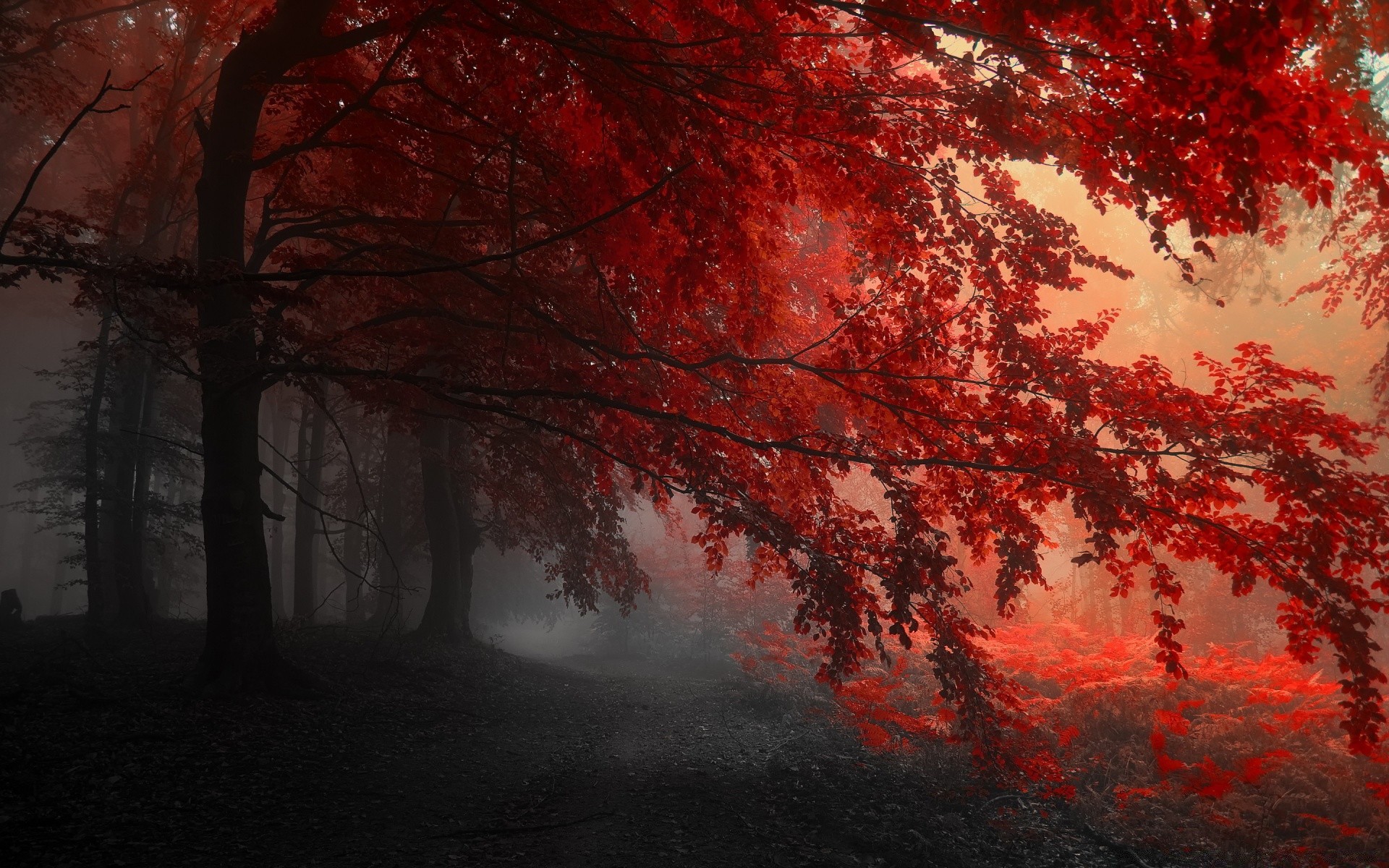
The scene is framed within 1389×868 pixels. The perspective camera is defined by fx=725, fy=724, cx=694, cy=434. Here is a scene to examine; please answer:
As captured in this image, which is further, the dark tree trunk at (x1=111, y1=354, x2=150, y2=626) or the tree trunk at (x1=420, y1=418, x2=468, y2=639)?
the tree trunk at (x1=420, y1=418, x2=468, y2=639)

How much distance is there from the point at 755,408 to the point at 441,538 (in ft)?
29.1

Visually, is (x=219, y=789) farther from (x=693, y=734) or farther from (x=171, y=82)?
(x=171, y=82)

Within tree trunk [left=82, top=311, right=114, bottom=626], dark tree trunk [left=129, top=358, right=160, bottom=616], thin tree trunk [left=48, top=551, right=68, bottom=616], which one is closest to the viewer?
tree trunk [left=82, top=311, right=114, bottom=626]

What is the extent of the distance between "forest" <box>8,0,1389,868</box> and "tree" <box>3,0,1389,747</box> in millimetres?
51

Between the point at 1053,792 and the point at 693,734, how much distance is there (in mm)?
4621

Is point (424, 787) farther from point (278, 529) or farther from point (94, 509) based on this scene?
point (278, 529)

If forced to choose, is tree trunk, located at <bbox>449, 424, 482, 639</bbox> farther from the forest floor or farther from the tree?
the tree

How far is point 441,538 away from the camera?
Answer: 14703 millimetres

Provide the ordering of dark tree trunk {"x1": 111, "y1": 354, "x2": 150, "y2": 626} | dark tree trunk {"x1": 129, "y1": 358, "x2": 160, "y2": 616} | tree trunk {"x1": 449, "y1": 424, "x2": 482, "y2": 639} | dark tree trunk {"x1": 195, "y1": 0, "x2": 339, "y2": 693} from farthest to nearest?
1. tree trunk {"x1": 449, "y1": 424, "x2": 482, "y2": 639}
2. dark tree trunk {"x1": 129, "y1": 358, "x2": 160, "y2": 616}
3. dark tree trunk {"x1": 111, "y1": 354, "x2": 150, "y2": 626}
4. dark tree trunk {"x1": 195, "y1": 0, "x2": 339, "y2": 693}

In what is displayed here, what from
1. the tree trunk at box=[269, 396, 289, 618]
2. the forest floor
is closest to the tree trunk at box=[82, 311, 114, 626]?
the forest floor

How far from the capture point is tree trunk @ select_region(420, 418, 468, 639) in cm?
1412

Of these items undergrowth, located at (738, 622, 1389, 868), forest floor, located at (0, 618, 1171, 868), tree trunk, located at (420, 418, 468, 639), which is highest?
tree trunk, located at (420, 418, 468, 639)

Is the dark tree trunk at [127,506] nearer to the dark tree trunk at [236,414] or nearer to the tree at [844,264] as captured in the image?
the dark tree trunk at [236,414]

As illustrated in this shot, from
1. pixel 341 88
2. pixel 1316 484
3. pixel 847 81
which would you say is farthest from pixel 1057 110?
pixel 341 88
